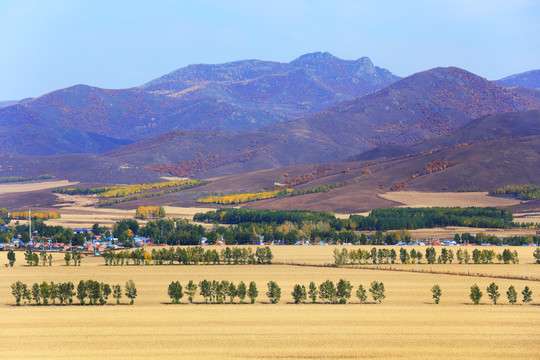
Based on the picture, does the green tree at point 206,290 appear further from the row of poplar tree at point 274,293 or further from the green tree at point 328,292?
the green tree at point 328,292

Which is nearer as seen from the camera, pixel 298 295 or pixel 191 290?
pixel 298 295

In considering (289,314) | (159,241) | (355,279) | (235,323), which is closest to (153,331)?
(235,323)

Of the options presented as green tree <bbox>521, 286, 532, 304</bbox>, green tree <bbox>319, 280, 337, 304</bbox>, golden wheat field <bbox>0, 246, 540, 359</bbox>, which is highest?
green tree <bbox>319, 280, 337, 304</bbox>

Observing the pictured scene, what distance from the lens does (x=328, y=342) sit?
7762cm

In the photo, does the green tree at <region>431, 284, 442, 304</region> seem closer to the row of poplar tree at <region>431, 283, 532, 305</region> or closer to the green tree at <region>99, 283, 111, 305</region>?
the row of poplar tree at <region>431, 283, 532, 305</region>

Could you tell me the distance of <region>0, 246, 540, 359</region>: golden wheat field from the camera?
74.2m

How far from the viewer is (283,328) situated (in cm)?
8362

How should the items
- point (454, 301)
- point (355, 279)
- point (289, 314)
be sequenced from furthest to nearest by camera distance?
1. point (355, 279)
2. point (454, 301)
3. point (289, 314)

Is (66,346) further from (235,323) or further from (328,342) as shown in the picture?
(328,342)

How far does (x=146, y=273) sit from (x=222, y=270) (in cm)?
1180

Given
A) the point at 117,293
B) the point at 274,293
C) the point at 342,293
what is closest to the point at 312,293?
the point at 342,293

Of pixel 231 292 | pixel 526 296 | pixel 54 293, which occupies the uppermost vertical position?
pixel 54 293

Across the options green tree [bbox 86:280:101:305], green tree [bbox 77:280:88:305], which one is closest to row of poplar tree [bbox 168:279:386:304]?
green tree [bbox 86:280:101:305]

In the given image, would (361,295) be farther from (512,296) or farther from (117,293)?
(117,293)
